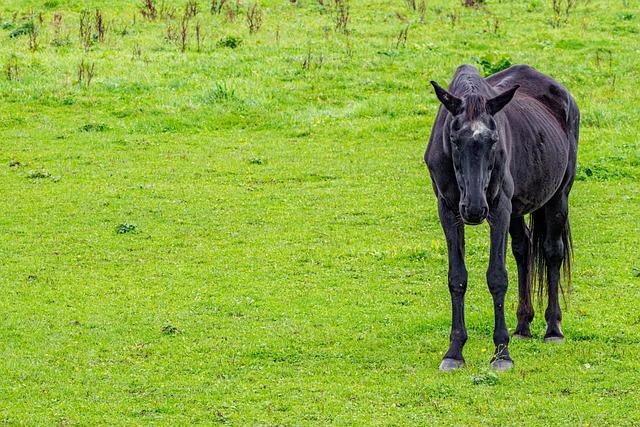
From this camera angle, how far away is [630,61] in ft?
80.2

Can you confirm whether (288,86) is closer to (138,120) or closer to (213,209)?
(138,120)

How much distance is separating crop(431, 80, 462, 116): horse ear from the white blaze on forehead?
0.21 meters

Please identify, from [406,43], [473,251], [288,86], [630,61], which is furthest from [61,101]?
[630,61]

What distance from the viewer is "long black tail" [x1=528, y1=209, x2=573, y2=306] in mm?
11180

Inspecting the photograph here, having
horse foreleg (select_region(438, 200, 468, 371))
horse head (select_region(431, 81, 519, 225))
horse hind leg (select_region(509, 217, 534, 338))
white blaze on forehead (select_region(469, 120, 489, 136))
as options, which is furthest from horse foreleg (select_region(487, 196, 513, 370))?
horse hind leg (select_region(509, 217, 534, 338))

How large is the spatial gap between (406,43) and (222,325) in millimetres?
Answer: 15857

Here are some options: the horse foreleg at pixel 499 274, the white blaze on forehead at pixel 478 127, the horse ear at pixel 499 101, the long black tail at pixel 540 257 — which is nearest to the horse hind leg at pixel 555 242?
the long black tail at pixel 540 257

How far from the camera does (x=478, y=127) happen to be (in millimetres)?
9008

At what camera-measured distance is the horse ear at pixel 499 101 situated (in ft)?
30.0

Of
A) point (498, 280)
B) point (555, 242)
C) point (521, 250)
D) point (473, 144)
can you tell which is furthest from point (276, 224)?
point (473, 144)

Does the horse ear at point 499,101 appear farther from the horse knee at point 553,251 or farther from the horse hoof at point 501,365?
the horse knee at point 553,251

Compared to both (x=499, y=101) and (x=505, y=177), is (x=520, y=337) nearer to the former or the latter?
(x=505, y=177)

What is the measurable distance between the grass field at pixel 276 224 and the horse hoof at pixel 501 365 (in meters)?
0.10

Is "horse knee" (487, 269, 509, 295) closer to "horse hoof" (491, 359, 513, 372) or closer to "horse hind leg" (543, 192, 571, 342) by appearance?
"horse hoof" (491, 359, 513, 372)
